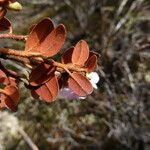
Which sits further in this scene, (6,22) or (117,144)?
(117,144)

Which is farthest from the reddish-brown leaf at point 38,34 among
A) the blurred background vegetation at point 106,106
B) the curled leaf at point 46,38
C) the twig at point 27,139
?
the twig at point 27,139

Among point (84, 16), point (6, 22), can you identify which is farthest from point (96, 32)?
point (6, 22)

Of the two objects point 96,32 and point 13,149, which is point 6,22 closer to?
point 13,149

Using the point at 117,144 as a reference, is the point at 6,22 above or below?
above

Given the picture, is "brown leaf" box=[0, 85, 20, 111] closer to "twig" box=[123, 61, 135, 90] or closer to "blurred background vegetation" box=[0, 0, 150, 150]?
"blurred background vegetation" box=[0, 0, 150, 150]

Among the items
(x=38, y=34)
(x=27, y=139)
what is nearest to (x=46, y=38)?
(x=38, y=34)

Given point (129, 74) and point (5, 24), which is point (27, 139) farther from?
point (5, 24)

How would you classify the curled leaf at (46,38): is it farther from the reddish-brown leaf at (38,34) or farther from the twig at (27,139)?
the twig at (27,139)
